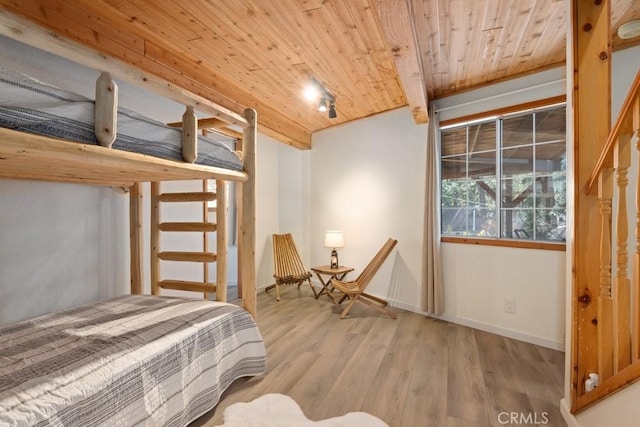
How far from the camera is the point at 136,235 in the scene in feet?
7.89

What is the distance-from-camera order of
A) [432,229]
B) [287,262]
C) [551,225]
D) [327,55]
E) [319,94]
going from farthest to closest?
[287,262] < [432,229] < [319,94] < [551,225] < [327,55]

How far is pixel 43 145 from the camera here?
36.8 inches

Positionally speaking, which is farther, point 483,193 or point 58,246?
point 483,193

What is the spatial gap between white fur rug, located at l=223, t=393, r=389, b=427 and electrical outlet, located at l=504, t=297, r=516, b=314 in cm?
184

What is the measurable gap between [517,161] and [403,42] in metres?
1.78

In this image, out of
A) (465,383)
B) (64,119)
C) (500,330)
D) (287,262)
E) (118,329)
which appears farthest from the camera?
(287,262)

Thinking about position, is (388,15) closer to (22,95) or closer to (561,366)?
(22,95)

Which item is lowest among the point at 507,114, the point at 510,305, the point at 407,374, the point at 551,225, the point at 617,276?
the point at 407,374

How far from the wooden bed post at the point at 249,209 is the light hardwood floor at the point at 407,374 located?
1.91 feet

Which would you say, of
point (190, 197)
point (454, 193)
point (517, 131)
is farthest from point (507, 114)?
point (190, 197)

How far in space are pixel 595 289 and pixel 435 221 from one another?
67.4 inches

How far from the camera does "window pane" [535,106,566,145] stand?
2592mm

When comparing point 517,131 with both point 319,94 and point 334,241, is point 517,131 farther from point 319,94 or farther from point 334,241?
point 334,241

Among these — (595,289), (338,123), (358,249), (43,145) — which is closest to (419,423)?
(595,289)
